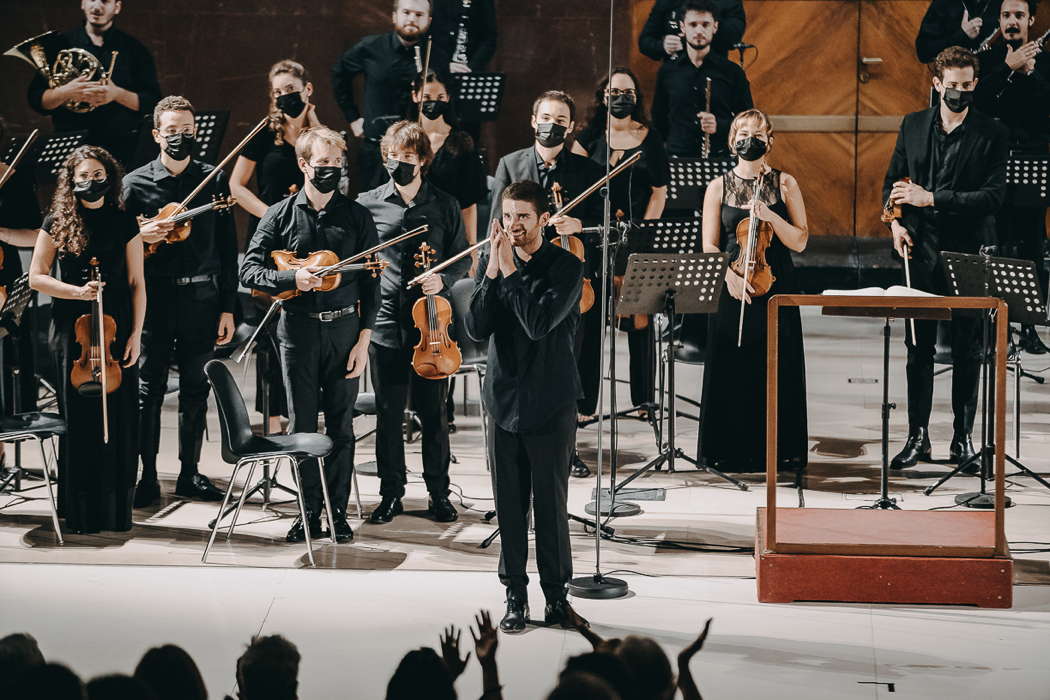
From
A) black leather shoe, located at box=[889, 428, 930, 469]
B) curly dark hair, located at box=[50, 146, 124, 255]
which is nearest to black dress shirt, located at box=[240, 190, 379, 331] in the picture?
curly dark hair, located at box=[50, 146, 124, 255]

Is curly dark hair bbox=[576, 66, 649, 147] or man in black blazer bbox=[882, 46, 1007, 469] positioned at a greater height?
curly dark hair bbox=[576, 66, 649, 147]

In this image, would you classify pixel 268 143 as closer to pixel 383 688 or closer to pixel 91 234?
pixel 91 234

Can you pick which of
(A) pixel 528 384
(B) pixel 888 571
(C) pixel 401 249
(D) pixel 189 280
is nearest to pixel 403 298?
(C) pixel 401 249

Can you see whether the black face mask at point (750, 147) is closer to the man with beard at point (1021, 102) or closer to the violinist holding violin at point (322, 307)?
the violinist holding violin at point (322, 307)

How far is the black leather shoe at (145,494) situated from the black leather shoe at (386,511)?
0.97 meters

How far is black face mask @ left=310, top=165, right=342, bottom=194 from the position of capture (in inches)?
214

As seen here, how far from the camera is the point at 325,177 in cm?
544

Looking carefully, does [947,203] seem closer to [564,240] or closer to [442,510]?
[564,240]

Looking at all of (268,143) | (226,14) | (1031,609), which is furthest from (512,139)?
(1031,609)

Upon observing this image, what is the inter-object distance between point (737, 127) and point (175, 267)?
236cm

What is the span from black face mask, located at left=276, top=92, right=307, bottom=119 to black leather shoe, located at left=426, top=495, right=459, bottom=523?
1.96 metres

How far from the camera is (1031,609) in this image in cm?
479

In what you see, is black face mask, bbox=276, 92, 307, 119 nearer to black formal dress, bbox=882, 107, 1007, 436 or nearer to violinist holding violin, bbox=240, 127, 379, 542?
violinist holding violin, bbox=240, 127, 379, 542

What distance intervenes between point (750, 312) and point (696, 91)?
111 inches
